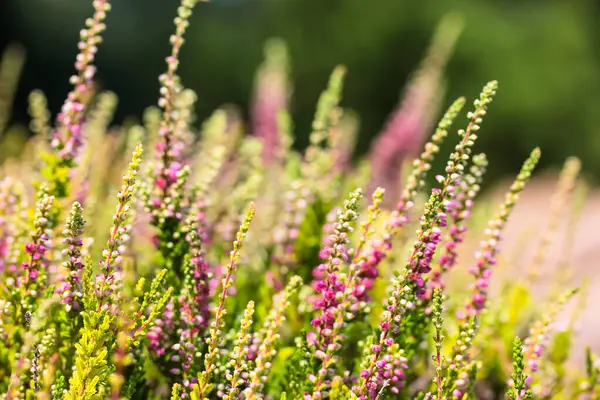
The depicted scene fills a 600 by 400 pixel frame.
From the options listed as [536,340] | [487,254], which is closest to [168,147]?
[487,254]

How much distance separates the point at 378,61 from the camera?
72.3ft

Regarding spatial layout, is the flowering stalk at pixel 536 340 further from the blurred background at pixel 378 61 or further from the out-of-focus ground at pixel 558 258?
the blurred background at pixel 378 61

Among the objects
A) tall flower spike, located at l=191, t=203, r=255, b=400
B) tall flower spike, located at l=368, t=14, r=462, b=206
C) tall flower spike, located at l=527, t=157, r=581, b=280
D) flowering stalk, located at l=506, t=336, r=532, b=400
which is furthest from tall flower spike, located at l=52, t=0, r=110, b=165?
tall flower spike, located at l=368, t=14, r=462, b=206

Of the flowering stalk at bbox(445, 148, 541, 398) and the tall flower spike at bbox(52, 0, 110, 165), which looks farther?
the tall flower spike at bbox(52, 0, 110, 165)

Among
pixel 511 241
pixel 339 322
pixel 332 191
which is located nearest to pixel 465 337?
pixel 339 322

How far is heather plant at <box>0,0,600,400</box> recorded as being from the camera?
213 centimetres

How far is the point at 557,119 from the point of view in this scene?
22.2 m

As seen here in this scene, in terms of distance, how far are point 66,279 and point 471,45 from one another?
2051 cm

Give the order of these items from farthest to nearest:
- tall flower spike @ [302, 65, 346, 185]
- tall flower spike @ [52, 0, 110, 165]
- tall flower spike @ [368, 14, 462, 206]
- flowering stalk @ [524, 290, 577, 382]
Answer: tall flower spike @ [368, 14, 462, 206], tall flower spike @ [302, 65, 346, 185], tall flower spike @ [52, 0, 110, 165], flowering stalk @ [524, 290, 577, 382]

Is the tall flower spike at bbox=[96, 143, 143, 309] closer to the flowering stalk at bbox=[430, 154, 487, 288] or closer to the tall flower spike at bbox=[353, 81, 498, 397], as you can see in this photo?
the tall flower spike at bbox=[353, 81, 498, 397]

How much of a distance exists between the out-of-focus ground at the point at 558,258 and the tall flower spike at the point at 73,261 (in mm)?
1904

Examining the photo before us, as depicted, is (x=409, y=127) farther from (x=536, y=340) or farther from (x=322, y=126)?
(x=536, y=340)

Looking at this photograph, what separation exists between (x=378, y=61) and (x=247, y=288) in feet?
63.0

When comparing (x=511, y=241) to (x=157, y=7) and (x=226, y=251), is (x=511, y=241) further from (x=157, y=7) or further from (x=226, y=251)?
(x=157, y=7)
